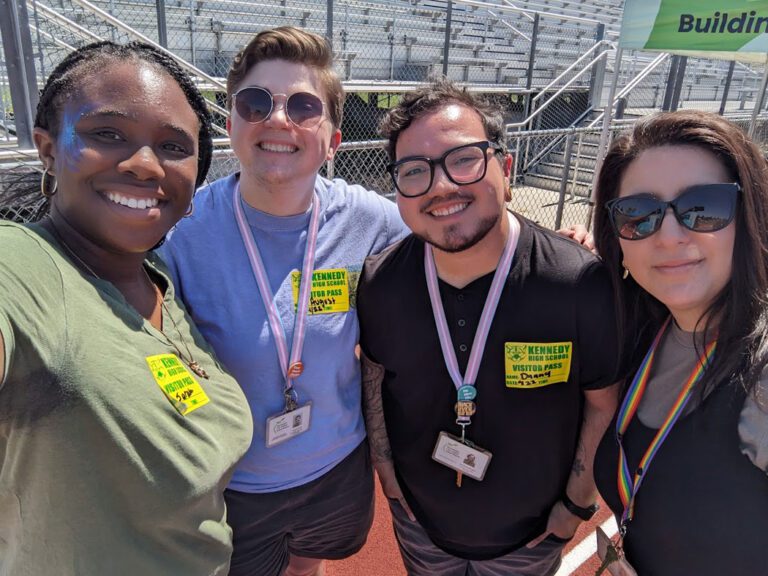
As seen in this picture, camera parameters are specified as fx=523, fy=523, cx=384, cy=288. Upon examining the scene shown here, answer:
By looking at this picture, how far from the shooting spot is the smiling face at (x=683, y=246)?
1473 mm

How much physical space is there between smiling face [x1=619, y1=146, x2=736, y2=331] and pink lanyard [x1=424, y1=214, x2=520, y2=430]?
0.47 meters

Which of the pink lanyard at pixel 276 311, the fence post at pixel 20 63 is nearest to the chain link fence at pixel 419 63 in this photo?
the fence post at pixel 20 63

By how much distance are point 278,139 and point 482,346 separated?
3.57 feet

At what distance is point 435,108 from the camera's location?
1958mm

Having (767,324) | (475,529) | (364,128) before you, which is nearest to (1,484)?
(475,529)

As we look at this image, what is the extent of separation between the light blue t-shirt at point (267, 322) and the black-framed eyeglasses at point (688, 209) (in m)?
1.06

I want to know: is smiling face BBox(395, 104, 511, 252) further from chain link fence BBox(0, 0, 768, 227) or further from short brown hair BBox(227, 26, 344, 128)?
chain link fence BBox(0, 0, 768, 227)

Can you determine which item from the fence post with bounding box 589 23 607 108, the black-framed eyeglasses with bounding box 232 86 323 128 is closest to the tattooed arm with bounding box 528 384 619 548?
the black-framed eyeglasses with bounding box 232 86 323 128

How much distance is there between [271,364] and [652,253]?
1.33 metres

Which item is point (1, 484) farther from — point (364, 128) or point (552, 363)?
point (364, 128)

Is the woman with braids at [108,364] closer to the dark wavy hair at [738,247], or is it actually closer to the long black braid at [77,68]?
the long black braid at [77,68]

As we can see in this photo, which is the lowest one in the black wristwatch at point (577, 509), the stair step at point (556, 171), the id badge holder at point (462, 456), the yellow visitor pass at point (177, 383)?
the black wristwatch at point (577, 509)

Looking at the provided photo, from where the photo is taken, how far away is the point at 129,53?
4.61 ft

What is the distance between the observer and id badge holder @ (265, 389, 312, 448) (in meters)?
1.93
